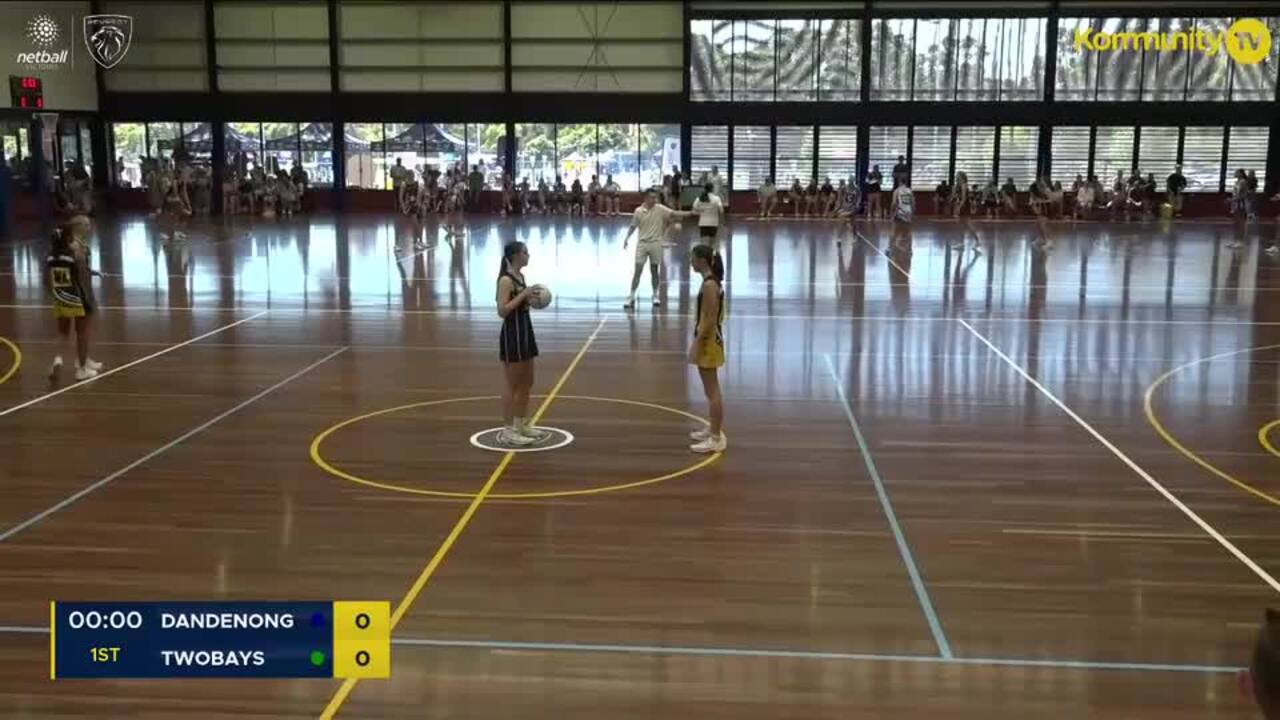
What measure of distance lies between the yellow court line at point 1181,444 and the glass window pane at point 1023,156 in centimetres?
2661

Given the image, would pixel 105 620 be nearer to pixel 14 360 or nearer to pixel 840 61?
pixel 14 360

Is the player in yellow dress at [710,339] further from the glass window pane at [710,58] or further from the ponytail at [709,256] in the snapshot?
the glass window pane at [710,58]

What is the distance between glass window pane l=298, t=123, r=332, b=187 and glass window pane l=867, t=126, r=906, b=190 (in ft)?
59.7

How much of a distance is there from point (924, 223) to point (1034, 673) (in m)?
32.2

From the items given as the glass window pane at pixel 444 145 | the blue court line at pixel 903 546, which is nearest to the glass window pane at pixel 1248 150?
the glass window pane at pixel 444 145

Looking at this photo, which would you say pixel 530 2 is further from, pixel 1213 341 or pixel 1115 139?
pixel 1213 341

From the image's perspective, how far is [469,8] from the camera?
129ft

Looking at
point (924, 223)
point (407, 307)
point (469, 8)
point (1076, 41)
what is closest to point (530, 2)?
point (469, 8)

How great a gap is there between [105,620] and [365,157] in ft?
126

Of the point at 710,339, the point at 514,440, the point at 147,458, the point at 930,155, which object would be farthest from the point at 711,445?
the point at 930,155

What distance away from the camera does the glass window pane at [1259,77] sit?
37.2 metres

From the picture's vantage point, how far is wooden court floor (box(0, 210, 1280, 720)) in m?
5.27

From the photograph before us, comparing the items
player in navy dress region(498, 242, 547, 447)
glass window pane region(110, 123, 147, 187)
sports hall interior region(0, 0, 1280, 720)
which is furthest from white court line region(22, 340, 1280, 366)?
glass window pane region(110, 123, 147, 187)

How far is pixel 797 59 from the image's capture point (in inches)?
1531
